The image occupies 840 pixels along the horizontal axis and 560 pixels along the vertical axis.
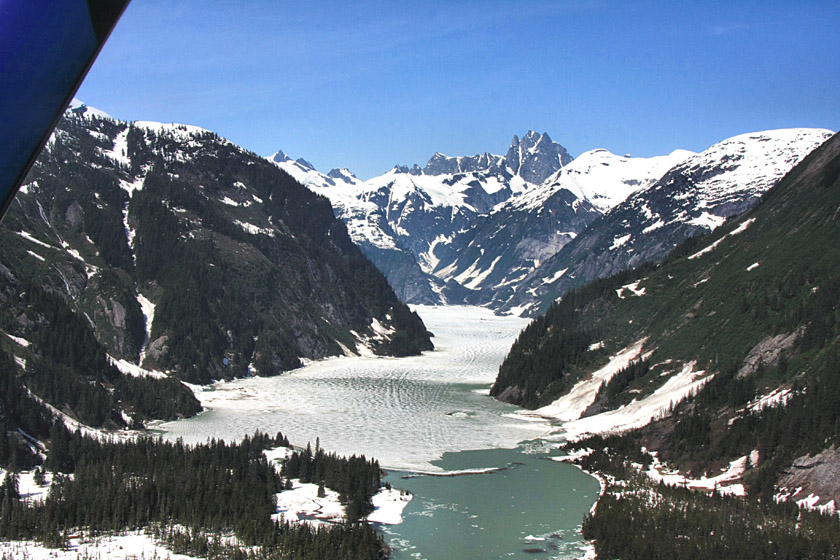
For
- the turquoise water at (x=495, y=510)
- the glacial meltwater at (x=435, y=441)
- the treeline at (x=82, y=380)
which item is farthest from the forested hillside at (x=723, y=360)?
the treeline at (x=82, y=380)

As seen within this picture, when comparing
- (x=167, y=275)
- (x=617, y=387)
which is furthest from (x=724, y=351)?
(x=167, y=275)

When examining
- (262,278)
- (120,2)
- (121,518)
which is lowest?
(121,518)

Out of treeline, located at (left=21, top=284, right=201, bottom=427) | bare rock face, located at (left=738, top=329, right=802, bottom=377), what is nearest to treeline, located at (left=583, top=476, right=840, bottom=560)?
bare rock face, located at (left=738, top=329, right=802, bottom=377)

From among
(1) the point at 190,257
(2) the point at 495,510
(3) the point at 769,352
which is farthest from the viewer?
(1) the point at 190,257

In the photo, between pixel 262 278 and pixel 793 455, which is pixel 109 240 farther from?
pixel 793 455

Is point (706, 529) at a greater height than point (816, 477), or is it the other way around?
point (816, 477)

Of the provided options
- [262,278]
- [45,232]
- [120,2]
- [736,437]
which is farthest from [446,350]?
[120,2]

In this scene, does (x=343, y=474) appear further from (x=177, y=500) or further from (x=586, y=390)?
(x=586, y=390)
